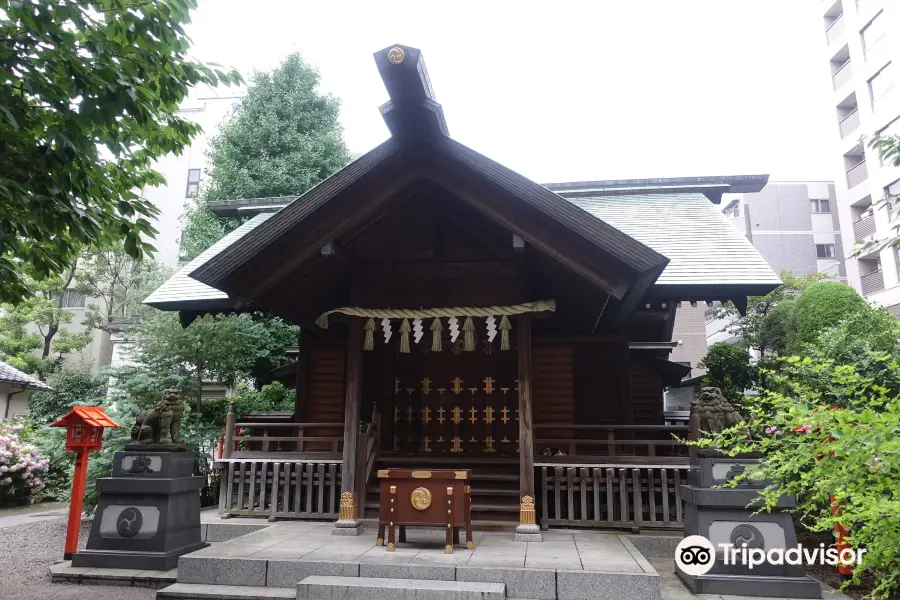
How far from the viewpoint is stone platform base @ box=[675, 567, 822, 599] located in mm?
5957

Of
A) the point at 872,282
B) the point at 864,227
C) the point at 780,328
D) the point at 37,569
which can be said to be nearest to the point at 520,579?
the point at 37,569

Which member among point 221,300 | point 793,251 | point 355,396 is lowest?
point 355,396

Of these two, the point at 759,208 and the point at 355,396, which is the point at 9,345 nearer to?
the point at 355,396

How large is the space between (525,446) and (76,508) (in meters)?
6.01

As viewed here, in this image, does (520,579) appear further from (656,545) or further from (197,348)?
(197,348)

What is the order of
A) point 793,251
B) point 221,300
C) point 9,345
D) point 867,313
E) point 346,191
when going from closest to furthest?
point 346,191
point 221,300
point 867,313
point 9,345
point 793,251

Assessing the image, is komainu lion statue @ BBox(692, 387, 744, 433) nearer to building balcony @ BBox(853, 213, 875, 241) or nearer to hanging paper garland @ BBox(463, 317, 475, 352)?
hanging paper garland @ BBox(463, 317, 475, 352)

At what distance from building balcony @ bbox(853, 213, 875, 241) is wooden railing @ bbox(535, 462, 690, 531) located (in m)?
22.8

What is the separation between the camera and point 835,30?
2736 centimetres

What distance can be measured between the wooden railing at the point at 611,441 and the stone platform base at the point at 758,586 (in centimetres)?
144

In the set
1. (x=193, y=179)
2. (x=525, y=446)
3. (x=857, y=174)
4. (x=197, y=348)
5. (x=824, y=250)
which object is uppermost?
(x=193, y=179)

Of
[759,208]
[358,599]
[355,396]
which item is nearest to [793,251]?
[759,208]

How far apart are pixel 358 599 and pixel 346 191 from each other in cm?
468

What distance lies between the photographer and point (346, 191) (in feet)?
25.1
